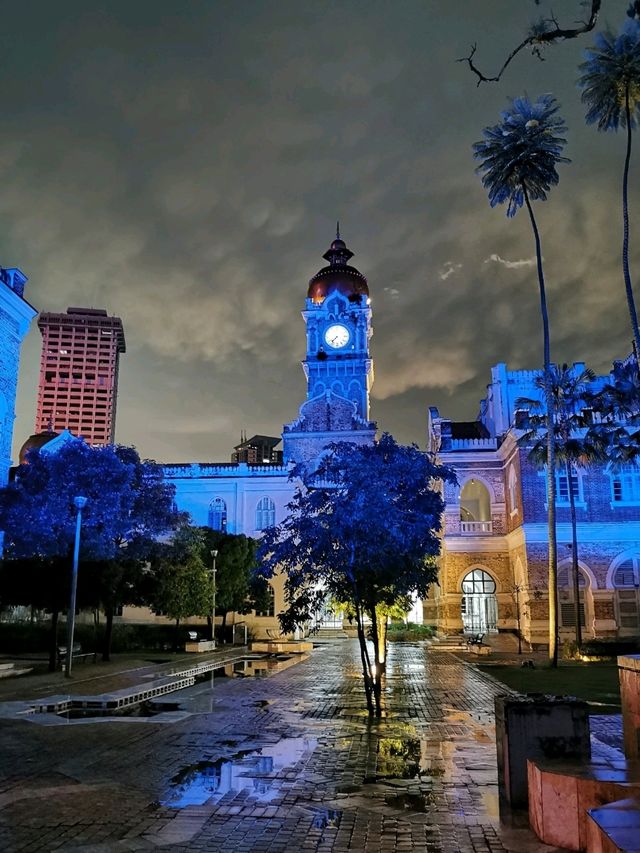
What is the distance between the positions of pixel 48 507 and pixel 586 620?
29090 millimetres

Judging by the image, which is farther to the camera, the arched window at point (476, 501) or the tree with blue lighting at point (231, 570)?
the arched window at point (476, 501)

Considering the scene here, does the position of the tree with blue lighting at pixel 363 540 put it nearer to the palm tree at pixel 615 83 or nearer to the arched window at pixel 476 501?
the palm tree at pixel 615 83

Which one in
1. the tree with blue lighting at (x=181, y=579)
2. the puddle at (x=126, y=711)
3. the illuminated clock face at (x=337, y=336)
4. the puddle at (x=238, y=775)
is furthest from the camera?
the illuminated clock face at (x=337, y=336)

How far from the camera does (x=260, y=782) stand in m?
9.46

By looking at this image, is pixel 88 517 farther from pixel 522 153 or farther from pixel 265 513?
pixel 265 513

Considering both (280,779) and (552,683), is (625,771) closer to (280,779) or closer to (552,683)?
(280,779)

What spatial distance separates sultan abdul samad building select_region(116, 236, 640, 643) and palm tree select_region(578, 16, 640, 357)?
16.5m

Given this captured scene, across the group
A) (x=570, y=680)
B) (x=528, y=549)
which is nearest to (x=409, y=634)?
(x=528, y=549)

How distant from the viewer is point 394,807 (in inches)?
326

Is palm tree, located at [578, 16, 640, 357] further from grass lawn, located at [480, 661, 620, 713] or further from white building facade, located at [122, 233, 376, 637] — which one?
Answer: white building facade, located at [122, 233, 376, 637]

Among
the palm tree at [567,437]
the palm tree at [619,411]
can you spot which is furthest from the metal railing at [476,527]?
the palm tree at [619,411]

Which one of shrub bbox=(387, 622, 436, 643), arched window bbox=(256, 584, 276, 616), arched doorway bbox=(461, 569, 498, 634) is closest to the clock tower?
arched window bbox=(256, 584, 276, 616)

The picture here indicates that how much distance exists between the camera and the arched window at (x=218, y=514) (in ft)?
212

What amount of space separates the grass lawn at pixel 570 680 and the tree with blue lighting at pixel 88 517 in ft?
51.9
